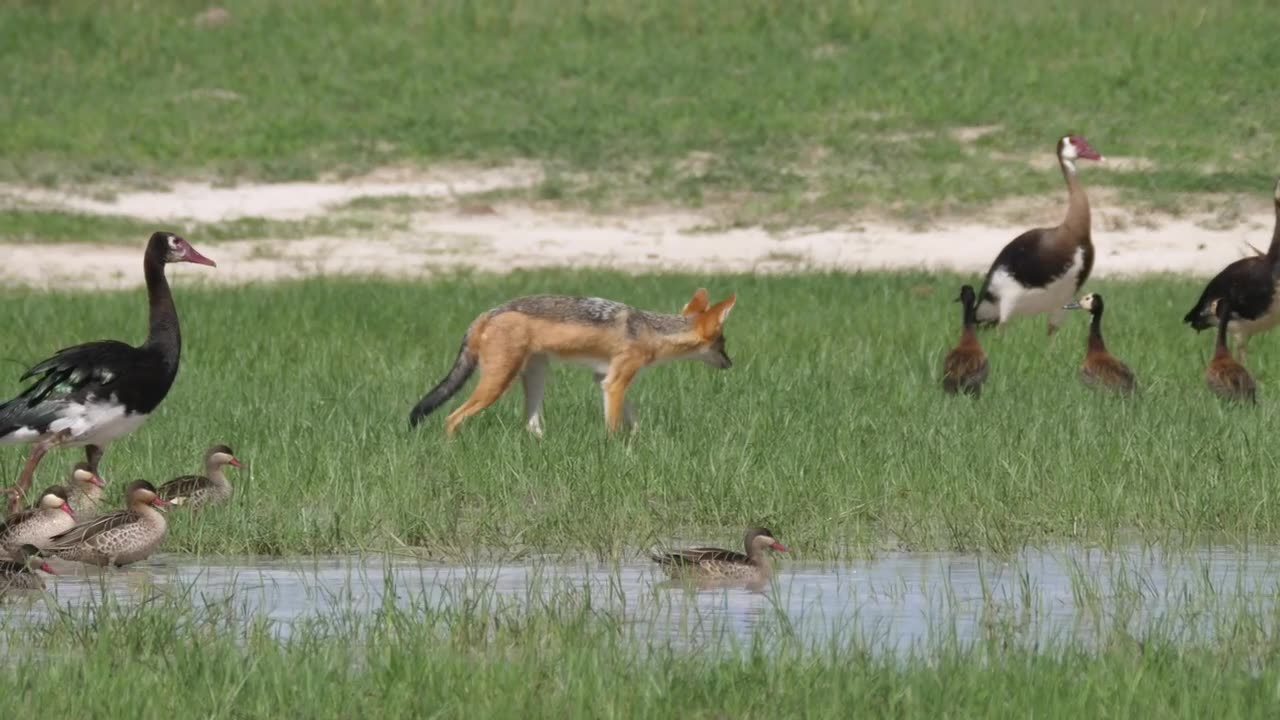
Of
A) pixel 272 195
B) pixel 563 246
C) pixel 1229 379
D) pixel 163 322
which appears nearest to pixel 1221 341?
pixel 1229 379

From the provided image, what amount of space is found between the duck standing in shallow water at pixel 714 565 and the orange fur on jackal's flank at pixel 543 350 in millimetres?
3305

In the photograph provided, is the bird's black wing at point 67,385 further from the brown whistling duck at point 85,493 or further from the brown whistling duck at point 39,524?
the brown whistling duck at point 39,524

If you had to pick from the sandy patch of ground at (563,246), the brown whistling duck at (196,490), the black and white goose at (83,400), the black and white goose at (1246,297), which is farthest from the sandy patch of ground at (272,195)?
the brown whistling duck at (196,490)

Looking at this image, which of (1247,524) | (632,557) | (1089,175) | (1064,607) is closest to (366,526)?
(632,557)

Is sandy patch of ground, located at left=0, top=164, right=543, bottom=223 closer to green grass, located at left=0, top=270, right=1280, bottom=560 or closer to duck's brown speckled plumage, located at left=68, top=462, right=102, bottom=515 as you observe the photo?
green grass, located at left=0, top=270, right=1280, bottom=560

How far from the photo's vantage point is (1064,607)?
8.02 m

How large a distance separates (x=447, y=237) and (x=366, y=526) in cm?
1682

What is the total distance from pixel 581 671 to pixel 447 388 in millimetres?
5317

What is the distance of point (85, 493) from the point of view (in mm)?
9875

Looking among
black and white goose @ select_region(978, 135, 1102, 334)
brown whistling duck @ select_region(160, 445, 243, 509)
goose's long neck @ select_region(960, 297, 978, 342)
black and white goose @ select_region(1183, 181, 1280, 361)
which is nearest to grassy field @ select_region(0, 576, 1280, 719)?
brown whistling duck @ select_region(160, 445, 243, 509)

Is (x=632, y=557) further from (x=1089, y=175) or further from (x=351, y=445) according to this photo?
(x=1089, y=175)

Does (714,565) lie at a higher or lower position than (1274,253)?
lower

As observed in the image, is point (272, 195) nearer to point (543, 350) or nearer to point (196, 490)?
point (543, 350)

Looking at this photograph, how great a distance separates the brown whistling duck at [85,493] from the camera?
386 inches
